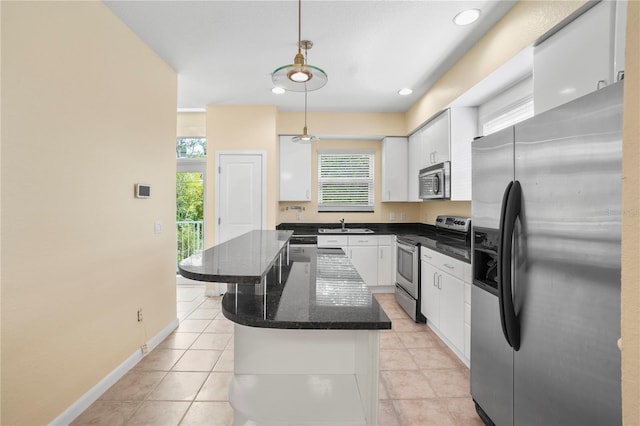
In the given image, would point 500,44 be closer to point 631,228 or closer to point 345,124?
point 631,228

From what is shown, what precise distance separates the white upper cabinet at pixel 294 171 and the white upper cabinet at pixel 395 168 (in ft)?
3.97

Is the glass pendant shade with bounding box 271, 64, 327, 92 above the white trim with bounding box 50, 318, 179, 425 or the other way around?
above

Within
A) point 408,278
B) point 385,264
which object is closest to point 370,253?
point 385,264

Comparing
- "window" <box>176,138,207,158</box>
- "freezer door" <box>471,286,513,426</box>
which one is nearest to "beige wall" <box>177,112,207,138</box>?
"window" <box>176,138,207,158</box>

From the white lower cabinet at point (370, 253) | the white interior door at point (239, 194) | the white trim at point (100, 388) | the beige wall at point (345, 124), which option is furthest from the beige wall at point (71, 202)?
the white lower cabinet at point (370, 253)

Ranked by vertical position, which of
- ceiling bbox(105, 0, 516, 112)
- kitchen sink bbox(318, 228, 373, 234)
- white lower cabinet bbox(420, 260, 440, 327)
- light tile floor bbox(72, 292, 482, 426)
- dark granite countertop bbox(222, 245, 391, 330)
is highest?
ceiling bbox(105, 0, 516, 112)

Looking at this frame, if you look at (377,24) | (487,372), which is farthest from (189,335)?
(377,24)

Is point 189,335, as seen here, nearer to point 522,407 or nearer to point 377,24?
point 522,407

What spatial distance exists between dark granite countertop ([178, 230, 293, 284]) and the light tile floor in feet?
3.54

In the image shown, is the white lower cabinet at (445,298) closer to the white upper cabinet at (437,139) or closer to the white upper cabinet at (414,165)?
the white upper cabinet at (437,139)

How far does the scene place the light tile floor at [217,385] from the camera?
1.98m

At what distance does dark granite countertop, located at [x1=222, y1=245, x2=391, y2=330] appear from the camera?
4.08ft

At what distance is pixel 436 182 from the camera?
3.67m

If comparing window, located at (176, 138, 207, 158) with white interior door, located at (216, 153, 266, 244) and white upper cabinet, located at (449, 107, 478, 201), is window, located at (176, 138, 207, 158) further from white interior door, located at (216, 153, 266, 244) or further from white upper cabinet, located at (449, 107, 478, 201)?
white upper cabinet, located at (449, 107, 478, 201)
